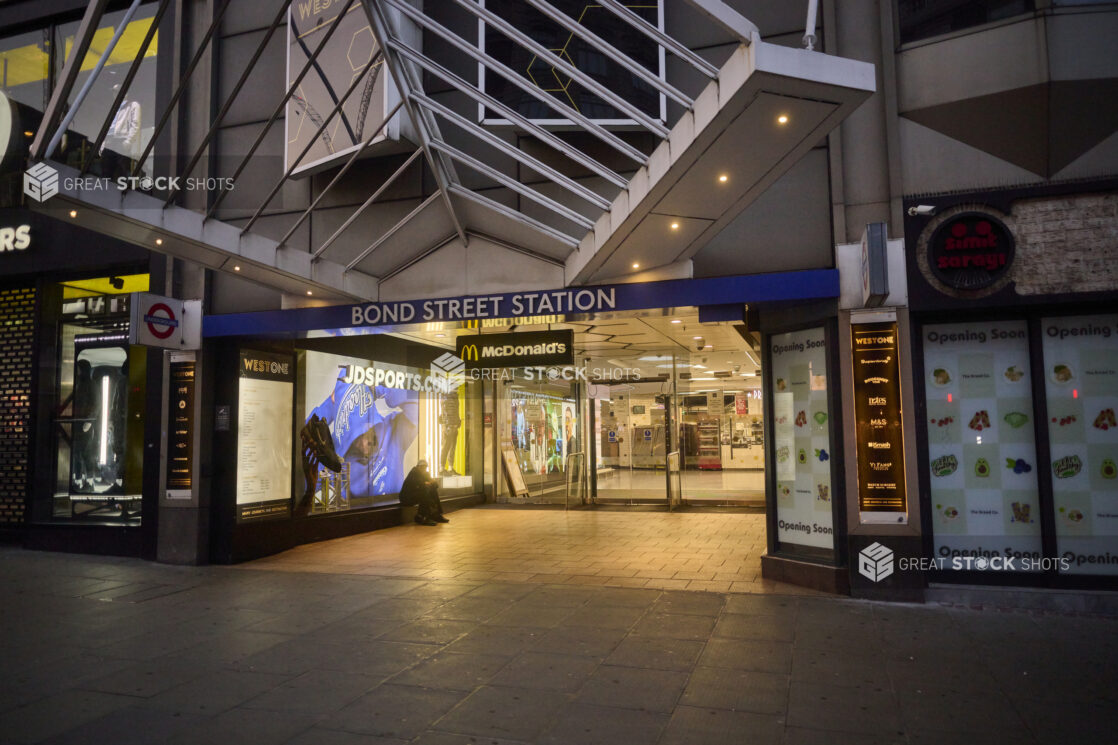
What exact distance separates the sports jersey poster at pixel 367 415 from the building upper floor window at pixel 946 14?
9092 millimetres

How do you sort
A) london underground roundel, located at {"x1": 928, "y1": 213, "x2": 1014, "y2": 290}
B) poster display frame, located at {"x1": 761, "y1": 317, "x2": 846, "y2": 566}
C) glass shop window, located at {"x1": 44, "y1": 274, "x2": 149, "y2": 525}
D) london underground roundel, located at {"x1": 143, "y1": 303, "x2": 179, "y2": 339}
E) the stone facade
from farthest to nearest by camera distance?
1. glass shop window, located at {"x1": 44, "y1": 274, "x2": 149, "y2": 525}
2. london underground roundel, located at {"x1": 143, "y1": 303, "x2": 179, "y2": 339}
3. poster display frame, located at {"x1": 761, "y1": 317, "x2": 846, "y2": 566}
4. london underground roundel, located at {"x1": 928, "y1": 213, "x2": 1014, "y2": 290}
5. the stone facade

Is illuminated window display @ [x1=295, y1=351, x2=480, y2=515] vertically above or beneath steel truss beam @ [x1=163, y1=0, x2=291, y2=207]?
beneath

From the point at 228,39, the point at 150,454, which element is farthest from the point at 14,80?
the point at 150,454

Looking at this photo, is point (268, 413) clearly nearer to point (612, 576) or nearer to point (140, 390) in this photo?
point (140, 390)

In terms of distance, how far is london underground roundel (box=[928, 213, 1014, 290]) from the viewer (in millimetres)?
7141

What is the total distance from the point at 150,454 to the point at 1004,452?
10.4 m

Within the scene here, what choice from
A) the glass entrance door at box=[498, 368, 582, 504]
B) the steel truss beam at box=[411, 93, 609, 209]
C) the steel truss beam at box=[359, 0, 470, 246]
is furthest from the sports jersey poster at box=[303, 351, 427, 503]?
the steel truss beam at box=[411, 93, 609, 209]

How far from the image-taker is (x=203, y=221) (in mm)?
7902

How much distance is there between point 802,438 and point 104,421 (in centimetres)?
977

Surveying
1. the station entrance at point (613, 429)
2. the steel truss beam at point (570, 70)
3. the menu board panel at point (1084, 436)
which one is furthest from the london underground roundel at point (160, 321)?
the menu board panel at point (1084, 436)

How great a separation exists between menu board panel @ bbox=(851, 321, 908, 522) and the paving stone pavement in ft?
3.20

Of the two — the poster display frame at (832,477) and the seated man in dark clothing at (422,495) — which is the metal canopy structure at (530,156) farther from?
the seated man in dark clothing at (422,495)

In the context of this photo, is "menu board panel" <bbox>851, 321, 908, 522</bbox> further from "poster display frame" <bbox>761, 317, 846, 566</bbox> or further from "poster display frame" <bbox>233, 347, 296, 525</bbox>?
"poster display frame" <bbox>233, 347, 296, 525</bbox>

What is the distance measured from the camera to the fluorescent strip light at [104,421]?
10959 millimetres
